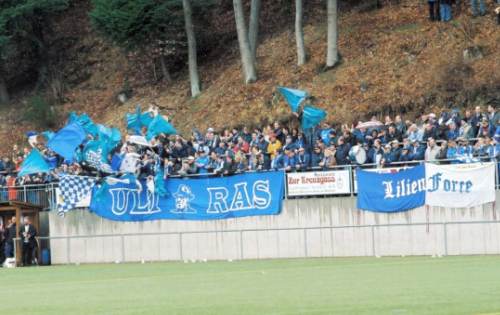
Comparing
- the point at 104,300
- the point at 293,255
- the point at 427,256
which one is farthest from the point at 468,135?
the point at 104,300

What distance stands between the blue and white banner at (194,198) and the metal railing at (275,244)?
0.83 meters

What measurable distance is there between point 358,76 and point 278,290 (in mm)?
28465

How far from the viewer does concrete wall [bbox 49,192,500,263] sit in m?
36.5

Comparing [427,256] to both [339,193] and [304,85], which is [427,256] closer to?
[339,193]

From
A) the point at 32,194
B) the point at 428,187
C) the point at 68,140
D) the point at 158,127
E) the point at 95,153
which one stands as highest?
the point at 158,127

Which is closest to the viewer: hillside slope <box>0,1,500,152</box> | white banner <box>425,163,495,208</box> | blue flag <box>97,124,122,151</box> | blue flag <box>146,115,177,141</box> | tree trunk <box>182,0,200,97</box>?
white banner <box>425,163,495,208</box>

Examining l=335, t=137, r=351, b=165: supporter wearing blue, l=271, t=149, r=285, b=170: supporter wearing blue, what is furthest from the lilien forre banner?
l=271, t=149, r=285, b=170: supporter wearing blue

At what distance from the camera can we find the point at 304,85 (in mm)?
50438

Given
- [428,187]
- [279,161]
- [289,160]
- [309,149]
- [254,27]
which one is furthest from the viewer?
[254,27]

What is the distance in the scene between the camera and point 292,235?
131ft

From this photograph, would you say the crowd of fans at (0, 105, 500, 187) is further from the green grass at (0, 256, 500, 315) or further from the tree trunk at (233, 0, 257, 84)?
the tree trunk at (233, 0, 257, 84)

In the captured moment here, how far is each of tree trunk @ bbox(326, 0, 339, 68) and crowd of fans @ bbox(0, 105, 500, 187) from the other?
20.8ft

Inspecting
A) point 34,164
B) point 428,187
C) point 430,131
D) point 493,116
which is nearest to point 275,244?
point 428,187

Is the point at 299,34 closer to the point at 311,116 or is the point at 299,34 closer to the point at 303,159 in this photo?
the point at 311,116
